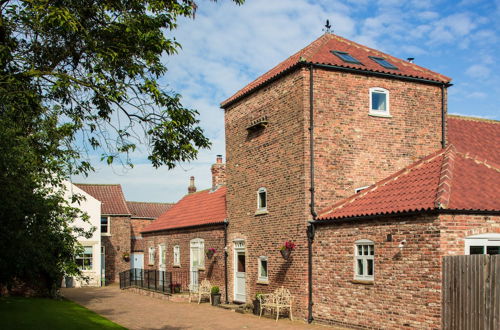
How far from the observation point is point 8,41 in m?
10.8

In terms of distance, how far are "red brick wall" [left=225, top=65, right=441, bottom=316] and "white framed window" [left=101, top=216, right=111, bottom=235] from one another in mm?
21149

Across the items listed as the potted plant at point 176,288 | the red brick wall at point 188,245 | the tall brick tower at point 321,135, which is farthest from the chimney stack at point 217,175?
the tall brick tower at point 321,135

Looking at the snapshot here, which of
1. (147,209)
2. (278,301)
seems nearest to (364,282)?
(278,301)

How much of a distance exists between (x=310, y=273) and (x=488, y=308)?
664 cm

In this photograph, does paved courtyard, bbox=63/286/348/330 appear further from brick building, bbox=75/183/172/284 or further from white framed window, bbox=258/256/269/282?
brick building, bbox=75/183/172/284

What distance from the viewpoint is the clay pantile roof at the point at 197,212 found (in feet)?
88.1

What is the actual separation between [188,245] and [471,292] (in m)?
18.2

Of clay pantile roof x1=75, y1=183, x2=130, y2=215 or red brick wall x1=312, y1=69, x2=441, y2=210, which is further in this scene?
clay pantile roof x1=75, y1=183, x2=130, y2=215

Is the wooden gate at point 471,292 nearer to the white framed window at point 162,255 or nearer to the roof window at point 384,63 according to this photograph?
the roof window at point 384,63

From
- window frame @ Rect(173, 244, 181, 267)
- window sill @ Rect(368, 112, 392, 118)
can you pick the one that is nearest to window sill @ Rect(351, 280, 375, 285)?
window sill @ Rect(368, 112, 392, 118)

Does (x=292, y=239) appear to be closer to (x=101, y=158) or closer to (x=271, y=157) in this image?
(x=271, y=157)

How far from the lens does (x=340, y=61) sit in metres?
19.1

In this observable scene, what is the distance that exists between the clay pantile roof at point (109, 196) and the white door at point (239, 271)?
61.7ft

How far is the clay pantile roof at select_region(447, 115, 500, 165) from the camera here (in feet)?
67.0
